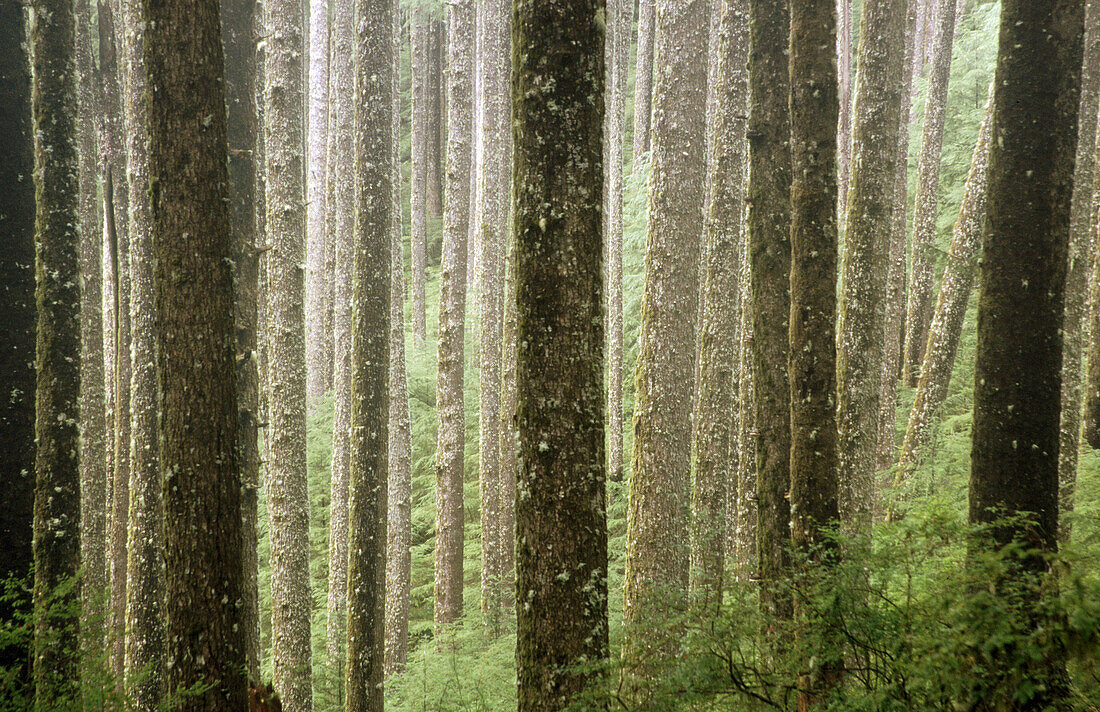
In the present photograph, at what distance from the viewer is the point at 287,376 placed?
8.23 metres

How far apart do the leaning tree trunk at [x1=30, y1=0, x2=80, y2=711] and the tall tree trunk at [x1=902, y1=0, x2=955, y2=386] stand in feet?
45.0

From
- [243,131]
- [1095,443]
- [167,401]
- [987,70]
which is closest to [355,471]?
[167,401]

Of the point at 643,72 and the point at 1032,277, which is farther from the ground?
the point at 643,72

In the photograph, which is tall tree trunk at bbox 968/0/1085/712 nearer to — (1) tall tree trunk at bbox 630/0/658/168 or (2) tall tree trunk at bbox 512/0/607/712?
(2) tall tree trunk at bbox 512/0/607/712

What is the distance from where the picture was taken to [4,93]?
5.94m

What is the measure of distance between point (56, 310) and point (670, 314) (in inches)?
215

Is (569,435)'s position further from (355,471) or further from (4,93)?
(4,93)

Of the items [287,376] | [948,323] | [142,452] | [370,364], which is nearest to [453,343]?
[287,376]

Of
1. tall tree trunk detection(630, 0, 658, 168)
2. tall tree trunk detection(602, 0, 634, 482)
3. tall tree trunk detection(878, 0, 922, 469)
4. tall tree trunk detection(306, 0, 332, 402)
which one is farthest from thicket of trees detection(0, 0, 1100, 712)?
tall tree trunk detection(630, 0, 658, 168)

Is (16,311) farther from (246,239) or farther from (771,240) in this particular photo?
(771,240)

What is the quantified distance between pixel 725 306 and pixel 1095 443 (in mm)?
6524

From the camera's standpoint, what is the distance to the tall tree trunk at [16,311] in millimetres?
5539

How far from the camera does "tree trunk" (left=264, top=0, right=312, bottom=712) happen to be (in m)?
7.97

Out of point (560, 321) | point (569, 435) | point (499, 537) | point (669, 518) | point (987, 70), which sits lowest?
point (499, 537)
